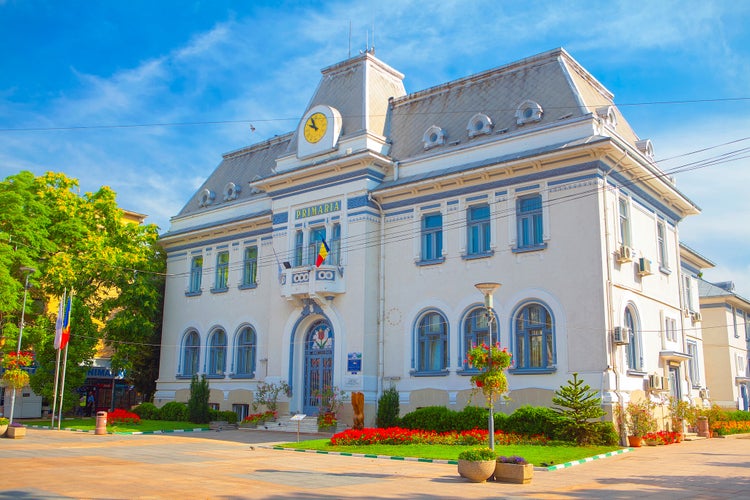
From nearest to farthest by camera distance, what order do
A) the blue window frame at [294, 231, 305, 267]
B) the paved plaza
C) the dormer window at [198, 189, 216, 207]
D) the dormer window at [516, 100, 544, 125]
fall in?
the paved plaza
the dormer window at [516, 100, 544, 125]
the blue window frame at [294, 231, 305, 267]
the dormer window at [198, 189, 216, 207]

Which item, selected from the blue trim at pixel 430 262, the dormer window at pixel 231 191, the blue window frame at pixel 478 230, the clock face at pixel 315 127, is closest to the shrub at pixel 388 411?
the blue trim at pixel 430 262

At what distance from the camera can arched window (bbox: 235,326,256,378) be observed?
34000mm

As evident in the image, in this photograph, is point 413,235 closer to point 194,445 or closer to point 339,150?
point 339,150

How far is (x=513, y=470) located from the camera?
14.6 meters

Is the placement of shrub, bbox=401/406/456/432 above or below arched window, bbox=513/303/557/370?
below

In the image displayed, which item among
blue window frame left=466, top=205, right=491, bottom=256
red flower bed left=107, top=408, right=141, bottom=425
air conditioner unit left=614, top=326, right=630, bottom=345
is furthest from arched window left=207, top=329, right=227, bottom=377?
air conditioner unit left=614, top=326, right=630, bottom=345

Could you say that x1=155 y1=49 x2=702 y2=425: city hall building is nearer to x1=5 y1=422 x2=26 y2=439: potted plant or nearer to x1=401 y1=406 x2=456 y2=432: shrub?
x1=401 y1=406 x2=456 y2=432: shrub

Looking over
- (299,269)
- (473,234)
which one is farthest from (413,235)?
(299,269)

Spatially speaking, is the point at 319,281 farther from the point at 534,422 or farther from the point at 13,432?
the point at 13,432

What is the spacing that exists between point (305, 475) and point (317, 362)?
15069mm

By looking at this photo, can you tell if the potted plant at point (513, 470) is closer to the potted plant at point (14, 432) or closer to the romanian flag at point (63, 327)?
the potted plant at point (14, 432)

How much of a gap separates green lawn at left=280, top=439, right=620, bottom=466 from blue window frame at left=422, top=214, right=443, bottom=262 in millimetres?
8506

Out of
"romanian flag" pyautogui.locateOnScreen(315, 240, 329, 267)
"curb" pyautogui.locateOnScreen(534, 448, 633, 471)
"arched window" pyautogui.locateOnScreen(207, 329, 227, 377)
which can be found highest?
"romanian flag" pyautogui.locateOnScreen(315, 240, 329, 267)

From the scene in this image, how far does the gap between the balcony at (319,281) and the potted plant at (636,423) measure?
11.9m
